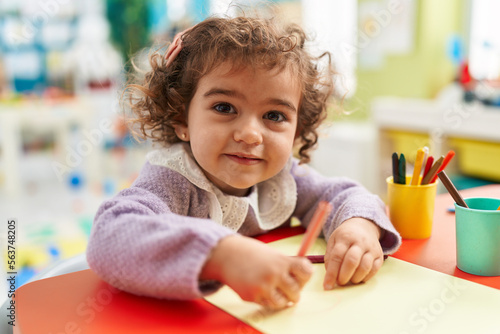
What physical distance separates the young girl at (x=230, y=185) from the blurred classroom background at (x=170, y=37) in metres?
0.19

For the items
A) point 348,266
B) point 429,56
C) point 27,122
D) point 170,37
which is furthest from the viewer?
point 27,122

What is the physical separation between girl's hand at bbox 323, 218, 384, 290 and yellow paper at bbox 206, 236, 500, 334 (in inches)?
0.5

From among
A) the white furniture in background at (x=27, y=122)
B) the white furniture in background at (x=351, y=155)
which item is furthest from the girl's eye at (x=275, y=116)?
the white furniture in background at (x=27, y=122)

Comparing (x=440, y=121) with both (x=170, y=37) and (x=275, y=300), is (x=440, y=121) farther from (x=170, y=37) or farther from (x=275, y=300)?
(x=275, y=300)

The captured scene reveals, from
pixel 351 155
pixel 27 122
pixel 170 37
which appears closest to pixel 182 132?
pixel 170 37

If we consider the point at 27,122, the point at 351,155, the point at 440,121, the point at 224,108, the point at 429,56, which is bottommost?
the point at 351,155

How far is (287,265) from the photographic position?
1.71ft

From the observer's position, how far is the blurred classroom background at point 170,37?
2.31 meters

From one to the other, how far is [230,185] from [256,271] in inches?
12.2

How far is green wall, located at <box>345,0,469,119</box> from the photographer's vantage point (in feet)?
9.20

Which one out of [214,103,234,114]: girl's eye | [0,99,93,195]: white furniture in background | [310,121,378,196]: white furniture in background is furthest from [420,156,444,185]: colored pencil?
[0,99,93,195]: white furniture in background

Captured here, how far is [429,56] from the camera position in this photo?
2.85 metres

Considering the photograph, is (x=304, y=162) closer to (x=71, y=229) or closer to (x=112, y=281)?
(x=112, y=281)

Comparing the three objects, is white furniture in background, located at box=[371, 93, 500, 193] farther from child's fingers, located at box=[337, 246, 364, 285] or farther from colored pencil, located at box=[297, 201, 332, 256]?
colored pencil, located at box=[297, 201, 332, 256]
